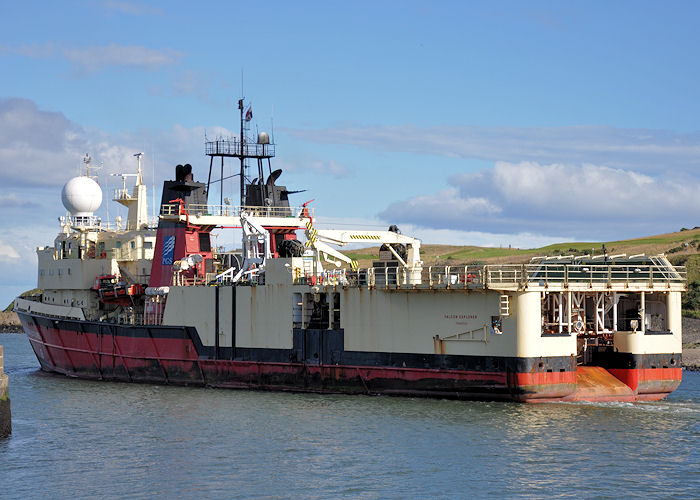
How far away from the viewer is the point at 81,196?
5266cm

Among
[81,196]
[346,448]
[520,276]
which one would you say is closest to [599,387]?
[520,276]

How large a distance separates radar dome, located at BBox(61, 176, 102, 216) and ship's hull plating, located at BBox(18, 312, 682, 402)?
6272mm

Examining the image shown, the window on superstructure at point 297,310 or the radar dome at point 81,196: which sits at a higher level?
the radar dome at point 81,196

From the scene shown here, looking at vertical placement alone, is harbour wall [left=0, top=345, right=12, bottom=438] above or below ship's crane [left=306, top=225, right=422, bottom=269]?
below

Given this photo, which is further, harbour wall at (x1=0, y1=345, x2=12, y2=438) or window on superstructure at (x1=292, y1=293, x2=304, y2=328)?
window on superstructure at (x1=292, y1=293, x2=304, y2=328)

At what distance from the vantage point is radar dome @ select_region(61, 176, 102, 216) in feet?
173

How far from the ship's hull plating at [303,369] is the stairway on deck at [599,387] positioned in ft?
0.17

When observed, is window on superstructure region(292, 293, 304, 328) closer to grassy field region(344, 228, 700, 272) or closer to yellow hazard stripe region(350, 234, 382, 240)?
yellow hazard stripe region(350, 234, 382, 240)

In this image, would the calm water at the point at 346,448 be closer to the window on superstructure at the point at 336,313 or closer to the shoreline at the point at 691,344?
the window on superstructure at the point at 336,313

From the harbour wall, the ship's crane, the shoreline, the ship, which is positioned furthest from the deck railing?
the shoreline

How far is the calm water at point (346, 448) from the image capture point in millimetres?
23812

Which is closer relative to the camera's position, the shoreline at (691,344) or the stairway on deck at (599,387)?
the stairway on deck at (599,387)

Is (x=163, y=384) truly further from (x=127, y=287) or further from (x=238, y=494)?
(x=238, y=494)

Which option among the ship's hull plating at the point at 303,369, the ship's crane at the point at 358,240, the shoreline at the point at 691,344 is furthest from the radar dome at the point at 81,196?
the shoreline at the point at 691,344
